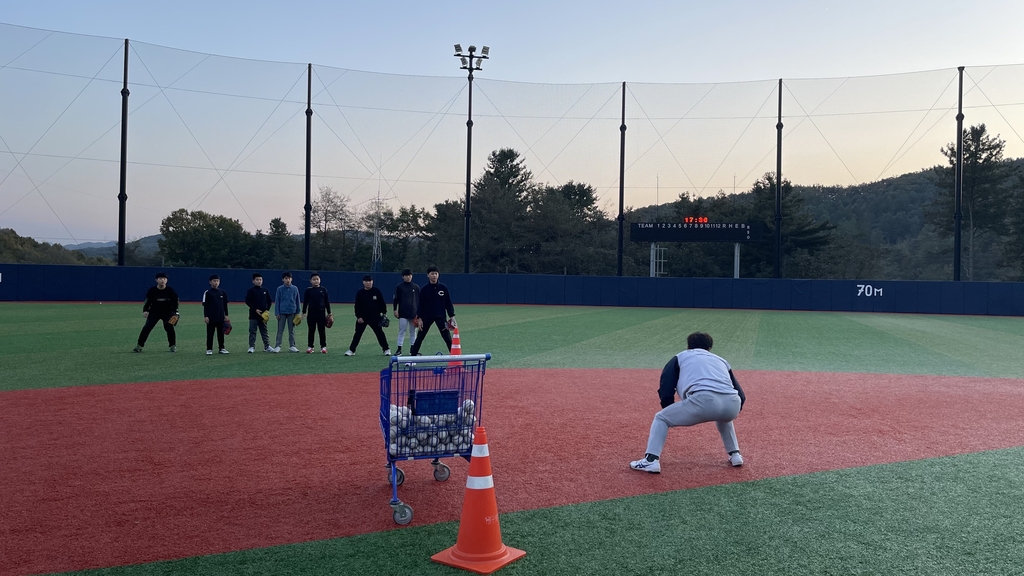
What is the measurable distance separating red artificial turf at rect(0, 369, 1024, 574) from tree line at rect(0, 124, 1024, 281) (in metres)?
48.6

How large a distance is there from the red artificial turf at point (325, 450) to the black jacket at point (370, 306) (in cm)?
349

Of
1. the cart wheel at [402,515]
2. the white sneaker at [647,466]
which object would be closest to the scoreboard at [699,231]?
the white sneaker at [647,466]

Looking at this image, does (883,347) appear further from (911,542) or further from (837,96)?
(837,96)

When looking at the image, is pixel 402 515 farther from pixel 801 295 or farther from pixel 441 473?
pixel 801 295

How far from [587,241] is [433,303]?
50901 millimetres

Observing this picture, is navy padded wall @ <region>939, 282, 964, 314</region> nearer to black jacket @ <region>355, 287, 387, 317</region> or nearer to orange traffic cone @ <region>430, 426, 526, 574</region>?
black jacket @ <region>355, 287, 387, 317</region>

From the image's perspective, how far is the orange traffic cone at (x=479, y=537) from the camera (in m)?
4.60

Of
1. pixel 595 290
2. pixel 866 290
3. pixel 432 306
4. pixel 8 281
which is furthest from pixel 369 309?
pixel 866 290

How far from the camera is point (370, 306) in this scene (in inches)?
618

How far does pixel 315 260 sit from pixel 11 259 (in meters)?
23.1

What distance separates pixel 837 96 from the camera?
46375 millimetres

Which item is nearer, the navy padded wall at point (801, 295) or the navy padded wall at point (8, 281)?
the navy padded wall at point (8, 281)

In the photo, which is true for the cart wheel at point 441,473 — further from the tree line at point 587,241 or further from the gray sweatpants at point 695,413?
the tree line at point 587,241

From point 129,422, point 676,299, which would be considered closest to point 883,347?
point 129,422
